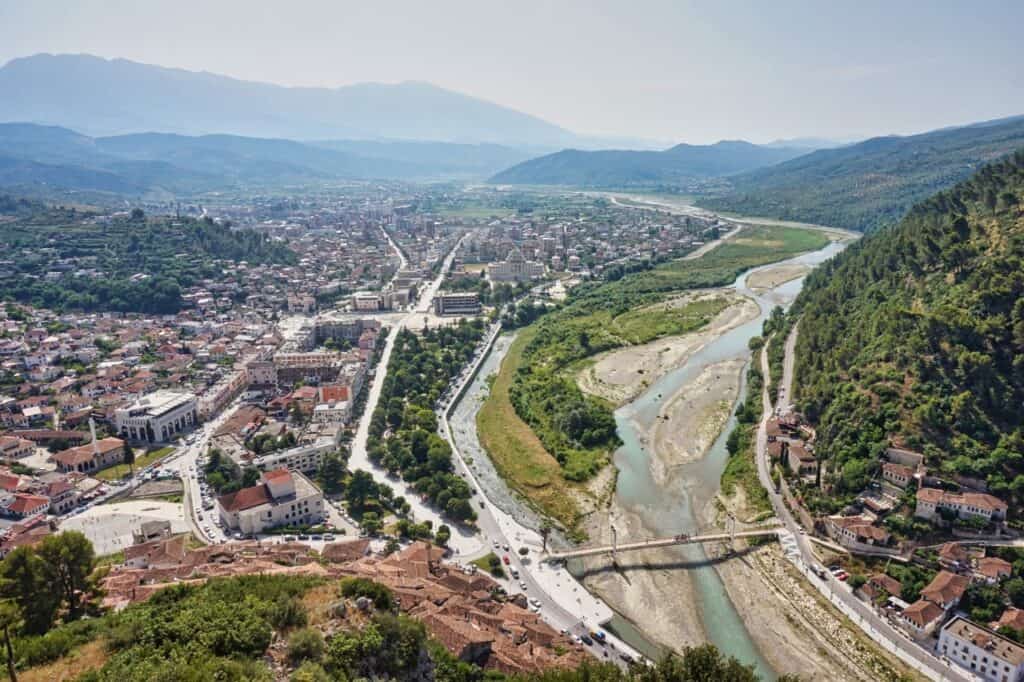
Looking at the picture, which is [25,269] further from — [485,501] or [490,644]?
[490,644]

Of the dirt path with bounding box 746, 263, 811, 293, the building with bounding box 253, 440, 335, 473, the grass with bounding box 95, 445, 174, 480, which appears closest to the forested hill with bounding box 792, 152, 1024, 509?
the building with bounding box 253, 440, 335, 473

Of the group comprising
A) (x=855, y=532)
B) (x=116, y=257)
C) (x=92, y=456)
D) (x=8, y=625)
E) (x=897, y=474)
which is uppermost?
(x=116, y=257)

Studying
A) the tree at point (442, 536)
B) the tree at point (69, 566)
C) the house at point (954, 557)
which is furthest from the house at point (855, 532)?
the tree at point (69, 566)

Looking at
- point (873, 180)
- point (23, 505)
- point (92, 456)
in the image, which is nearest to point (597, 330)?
point (92, 456)

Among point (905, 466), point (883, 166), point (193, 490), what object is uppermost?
point (883, 166)

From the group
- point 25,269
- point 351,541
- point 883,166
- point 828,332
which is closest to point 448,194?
point 883,166

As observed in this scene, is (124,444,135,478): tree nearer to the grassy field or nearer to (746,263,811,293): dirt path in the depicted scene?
the grassy field

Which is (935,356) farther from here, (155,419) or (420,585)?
(155,419)
